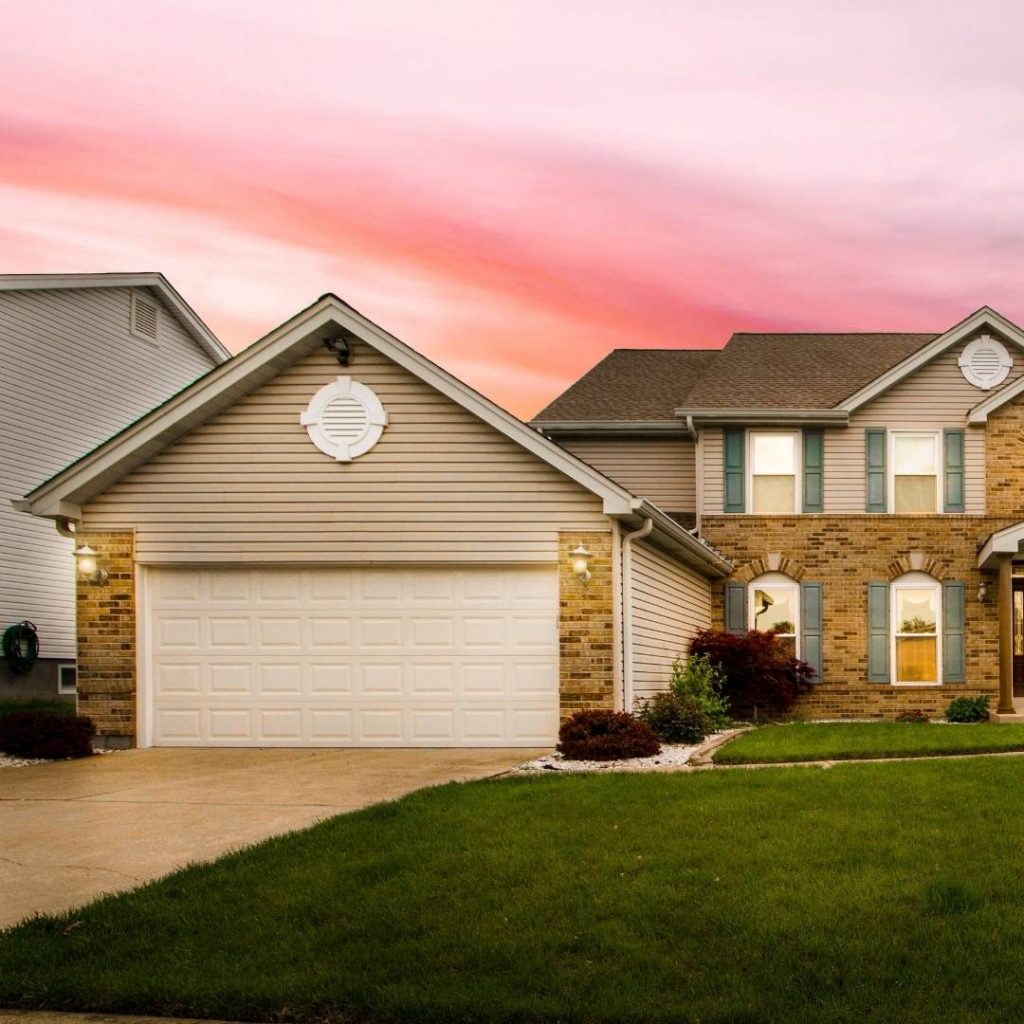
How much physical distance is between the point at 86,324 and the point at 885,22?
17.7 metres

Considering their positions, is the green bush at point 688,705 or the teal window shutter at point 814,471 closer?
the green bush at point 688,705

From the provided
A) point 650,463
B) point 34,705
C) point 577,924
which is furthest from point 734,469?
point 577,924

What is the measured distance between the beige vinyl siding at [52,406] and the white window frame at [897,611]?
16.6m

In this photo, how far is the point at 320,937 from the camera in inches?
247

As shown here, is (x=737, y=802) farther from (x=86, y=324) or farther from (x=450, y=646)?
(x=86, y=324)

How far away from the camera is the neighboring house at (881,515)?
74.0 feet

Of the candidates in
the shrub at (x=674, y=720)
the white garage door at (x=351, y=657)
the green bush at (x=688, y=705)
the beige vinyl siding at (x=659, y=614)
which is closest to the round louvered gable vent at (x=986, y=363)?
A: the beige vinyl siding at (x=659, y=614)

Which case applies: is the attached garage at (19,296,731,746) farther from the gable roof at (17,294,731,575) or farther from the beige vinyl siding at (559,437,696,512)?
the beige vinyl siding at (559,437,696,512)

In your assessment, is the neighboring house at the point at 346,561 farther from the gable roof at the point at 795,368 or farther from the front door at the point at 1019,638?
the front door at the point at 1019,638

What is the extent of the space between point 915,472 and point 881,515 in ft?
3.59

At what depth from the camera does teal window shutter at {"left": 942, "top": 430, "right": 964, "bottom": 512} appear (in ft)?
74.7

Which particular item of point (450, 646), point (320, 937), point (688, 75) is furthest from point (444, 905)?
point (688, 75)

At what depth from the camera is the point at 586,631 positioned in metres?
15.6

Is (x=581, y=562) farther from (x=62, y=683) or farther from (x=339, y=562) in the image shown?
(x=62, y=683)
